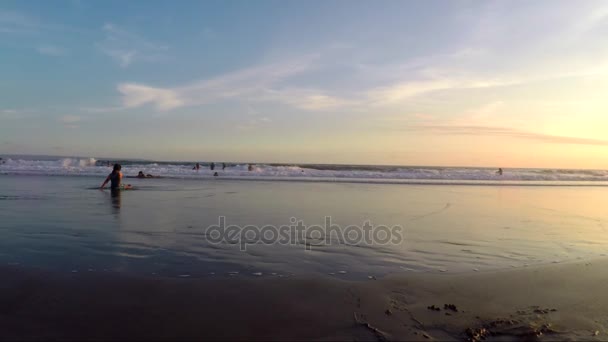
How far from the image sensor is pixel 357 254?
7.65 metres

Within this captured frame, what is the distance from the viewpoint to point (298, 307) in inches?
192

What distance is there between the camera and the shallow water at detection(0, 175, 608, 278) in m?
6.65

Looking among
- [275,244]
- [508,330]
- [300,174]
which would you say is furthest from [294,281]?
[300,174]

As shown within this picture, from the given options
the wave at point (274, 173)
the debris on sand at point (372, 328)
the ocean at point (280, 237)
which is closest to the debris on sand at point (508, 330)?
the debris on sand at point (372, 328)

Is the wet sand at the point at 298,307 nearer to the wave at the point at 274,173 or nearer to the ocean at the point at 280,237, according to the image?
the ocean at the point at 280,237

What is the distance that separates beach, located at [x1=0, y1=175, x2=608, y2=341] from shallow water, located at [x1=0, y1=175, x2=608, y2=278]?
42 mm

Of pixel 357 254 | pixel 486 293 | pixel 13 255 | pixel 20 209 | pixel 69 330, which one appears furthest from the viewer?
pixel 20 209

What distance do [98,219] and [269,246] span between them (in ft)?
18.0

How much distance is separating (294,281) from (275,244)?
8.34 ft

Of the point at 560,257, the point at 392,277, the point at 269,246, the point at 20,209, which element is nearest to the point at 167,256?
the point at 269,246

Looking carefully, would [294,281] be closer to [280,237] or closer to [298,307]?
[298,307]

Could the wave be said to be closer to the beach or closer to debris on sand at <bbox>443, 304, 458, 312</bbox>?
the beach

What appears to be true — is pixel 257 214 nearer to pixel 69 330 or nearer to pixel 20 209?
pixel 20 209

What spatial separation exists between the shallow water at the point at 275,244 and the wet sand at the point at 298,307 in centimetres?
59
